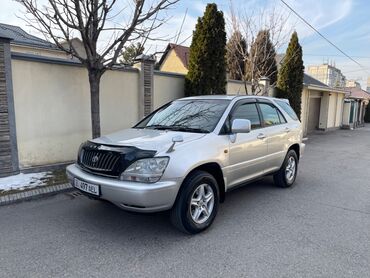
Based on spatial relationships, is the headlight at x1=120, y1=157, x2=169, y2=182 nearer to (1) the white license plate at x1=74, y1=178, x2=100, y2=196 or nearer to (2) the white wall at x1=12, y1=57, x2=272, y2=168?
(1) the white license plate at x1=74, y1=178, x2=100, y2=196

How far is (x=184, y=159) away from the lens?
3.37 m

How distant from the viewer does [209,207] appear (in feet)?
12.3

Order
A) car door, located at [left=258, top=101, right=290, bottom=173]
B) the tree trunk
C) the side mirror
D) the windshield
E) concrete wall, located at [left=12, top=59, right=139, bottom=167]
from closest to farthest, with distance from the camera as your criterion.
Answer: the side mirror < the windshield < car door, located at [left=258, top=101, right=290, bottom=173] < concrete wall, located at [left=12, top=59, right=139, bottom=167] < the tree trunk

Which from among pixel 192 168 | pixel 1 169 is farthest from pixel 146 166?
pixel 1 169

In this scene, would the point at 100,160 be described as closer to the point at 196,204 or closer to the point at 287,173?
the point at 196,204

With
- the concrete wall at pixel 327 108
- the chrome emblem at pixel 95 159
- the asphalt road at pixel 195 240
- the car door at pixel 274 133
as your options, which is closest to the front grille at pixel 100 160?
the chrome emblem at pixel 95 159

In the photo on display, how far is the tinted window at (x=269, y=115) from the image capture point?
510 centimetres

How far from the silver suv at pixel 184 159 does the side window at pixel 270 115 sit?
3 cm

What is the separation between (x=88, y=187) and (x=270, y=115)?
11.0 feet

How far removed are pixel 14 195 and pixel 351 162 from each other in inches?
338

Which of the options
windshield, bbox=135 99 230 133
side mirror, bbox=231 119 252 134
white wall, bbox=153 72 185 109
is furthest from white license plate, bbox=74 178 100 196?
white wall, bbox=153 72 185 109

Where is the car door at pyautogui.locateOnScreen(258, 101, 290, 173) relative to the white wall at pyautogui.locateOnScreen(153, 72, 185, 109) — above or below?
below

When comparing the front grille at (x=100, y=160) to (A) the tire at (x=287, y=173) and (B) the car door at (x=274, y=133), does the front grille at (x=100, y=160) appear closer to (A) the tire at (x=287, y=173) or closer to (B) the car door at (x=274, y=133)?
(B) the car door at (x=274, y=133)

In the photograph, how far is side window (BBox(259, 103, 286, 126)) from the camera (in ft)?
16.8
